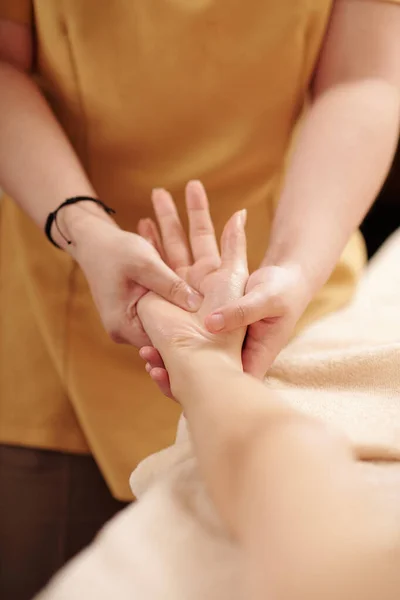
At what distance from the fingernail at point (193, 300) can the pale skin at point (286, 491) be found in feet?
0.23

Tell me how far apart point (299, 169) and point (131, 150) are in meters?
0.20

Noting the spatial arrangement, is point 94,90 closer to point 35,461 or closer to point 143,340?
point 143,340

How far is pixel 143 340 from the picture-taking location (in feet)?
2.00

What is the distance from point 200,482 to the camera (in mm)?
436

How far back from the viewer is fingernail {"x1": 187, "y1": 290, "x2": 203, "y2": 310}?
0.58 metres

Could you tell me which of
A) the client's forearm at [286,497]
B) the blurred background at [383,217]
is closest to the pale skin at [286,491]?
the client's forearm at [286,497]

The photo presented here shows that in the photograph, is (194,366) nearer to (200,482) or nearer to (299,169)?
(200,482)

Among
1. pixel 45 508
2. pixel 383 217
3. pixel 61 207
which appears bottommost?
pixel 383 217

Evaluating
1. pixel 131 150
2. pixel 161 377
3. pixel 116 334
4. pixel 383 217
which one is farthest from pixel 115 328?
pixel 383 217

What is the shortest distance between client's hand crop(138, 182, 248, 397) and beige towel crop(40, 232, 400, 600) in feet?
0.21

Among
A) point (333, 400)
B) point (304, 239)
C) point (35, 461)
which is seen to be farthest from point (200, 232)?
point (35, 461)

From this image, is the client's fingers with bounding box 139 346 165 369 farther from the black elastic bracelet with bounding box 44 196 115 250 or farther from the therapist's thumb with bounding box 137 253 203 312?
the black elastic bracelet with bounding box 44 196 115 250

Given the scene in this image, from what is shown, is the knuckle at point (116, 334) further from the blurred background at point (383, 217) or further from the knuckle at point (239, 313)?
the blurred background at point (383, 217)

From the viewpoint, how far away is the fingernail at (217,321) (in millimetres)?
511
